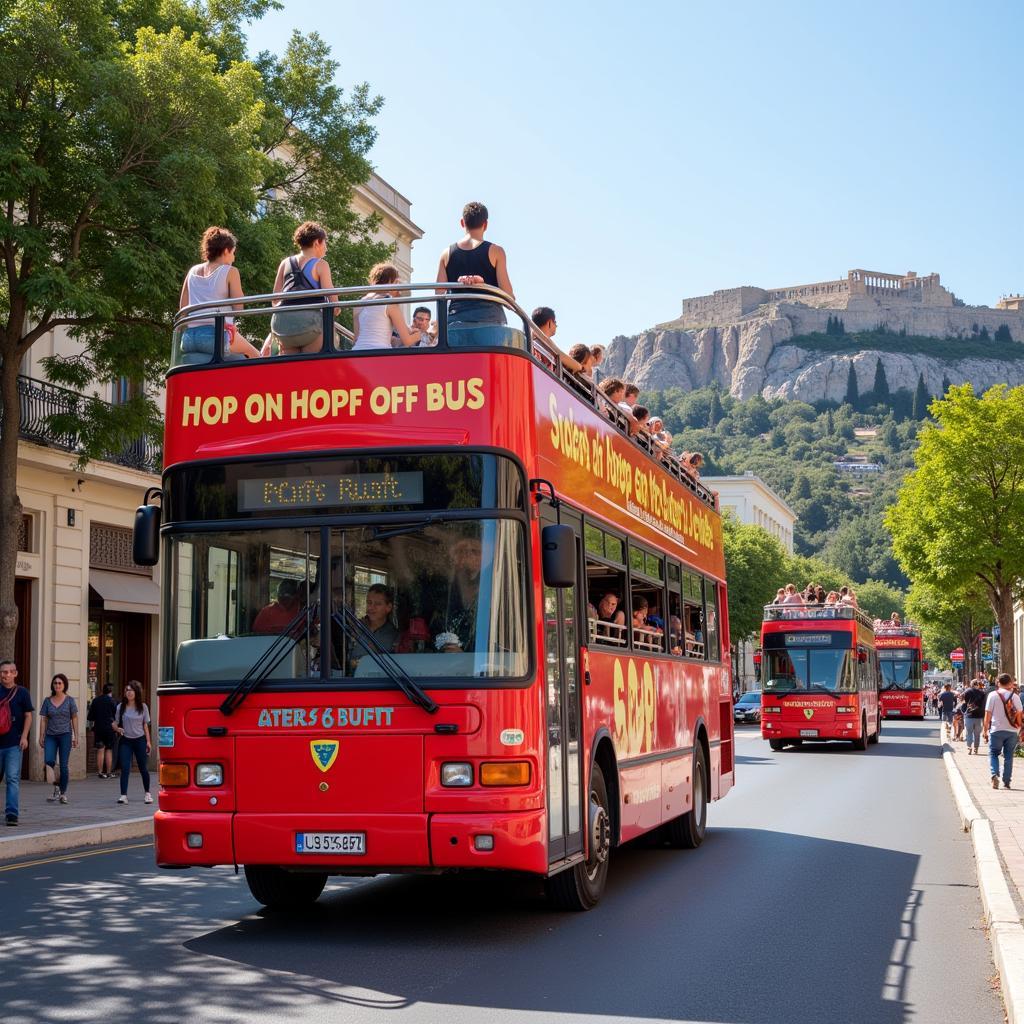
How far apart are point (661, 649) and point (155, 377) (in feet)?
37.6

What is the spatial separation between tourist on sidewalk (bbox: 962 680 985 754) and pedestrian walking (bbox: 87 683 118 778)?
1813 centimetres

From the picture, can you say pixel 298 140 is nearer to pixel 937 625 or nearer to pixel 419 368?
pixel 419 368

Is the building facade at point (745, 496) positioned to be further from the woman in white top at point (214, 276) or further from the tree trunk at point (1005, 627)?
the woman in white top at point (214, 276)

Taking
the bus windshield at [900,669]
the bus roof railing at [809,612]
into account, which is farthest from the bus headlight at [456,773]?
the bus windshield at [900,669]

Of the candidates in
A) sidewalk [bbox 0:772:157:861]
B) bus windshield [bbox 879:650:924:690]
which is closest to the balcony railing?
sidewalk [bbox 0:772:157:861]

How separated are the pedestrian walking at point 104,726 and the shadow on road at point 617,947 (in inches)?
579

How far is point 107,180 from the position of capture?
1862 centimetres

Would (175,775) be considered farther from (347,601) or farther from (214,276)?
(214,276)

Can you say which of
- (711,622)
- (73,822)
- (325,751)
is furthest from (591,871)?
(73,822)

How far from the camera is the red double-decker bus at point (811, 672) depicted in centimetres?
3316

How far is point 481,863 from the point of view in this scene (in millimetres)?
8180

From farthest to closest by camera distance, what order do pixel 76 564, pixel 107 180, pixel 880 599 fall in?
1. pixel 880 599
2. pixel 76 564
3. pixel 107 180

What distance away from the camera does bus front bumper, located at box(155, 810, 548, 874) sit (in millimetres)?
8203

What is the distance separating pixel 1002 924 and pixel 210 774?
15.1 feet
